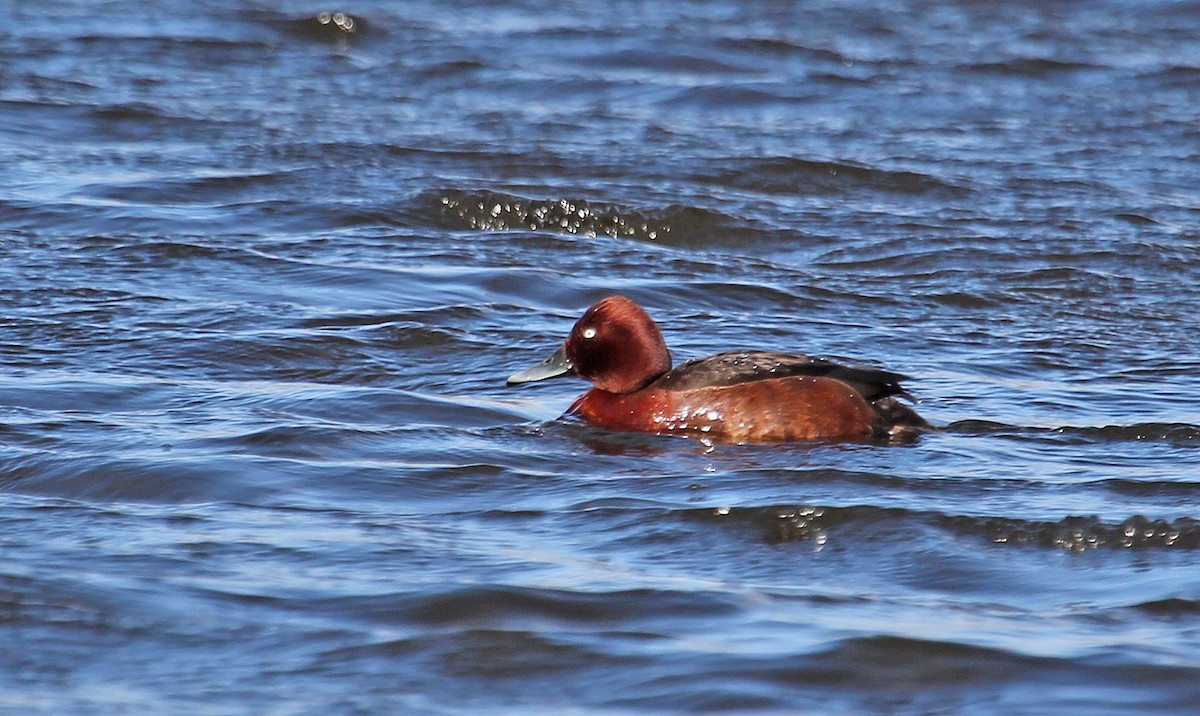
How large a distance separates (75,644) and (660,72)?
11669 mm

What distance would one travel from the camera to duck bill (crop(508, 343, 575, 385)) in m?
8.36

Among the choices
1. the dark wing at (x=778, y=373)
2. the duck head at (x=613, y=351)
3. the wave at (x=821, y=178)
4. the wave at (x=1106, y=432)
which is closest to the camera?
the wave at (x=1106, y=432)

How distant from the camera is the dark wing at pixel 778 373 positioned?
798 cm

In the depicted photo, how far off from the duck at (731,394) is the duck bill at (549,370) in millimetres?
34

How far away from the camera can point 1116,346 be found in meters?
9.56

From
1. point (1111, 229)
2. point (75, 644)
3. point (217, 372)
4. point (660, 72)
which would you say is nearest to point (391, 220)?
point (217, 372)

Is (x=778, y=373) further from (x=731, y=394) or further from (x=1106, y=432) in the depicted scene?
(x=1106, y=432)

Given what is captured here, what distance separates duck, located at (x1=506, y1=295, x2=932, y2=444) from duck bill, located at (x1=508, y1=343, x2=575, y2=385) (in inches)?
1.3

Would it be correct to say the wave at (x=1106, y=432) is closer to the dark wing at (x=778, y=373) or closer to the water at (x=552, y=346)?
the water at (x=552, y=346)

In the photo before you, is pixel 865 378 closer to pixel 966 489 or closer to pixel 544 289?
pixel 966 489

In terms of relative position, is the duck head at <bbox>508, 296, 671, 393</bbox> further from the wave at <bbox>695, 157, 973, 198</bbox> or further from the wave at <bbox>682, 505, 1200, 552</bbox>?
the wave at <bbox>695, 157, 973, 198</bbox>

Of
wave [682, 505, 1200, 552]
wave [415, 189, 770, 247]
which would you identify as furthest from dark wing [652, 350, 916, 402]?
wave [415, 189, 770, 247]

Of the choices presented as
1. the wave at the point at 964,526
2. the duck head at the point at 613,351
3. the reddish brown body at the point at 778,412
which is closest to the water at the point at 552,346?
the wave at the point at 964,526

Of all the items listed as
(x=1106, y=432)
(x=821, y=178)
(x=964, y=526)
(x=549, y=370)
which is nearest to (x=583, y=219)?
(x=821, y=178)
